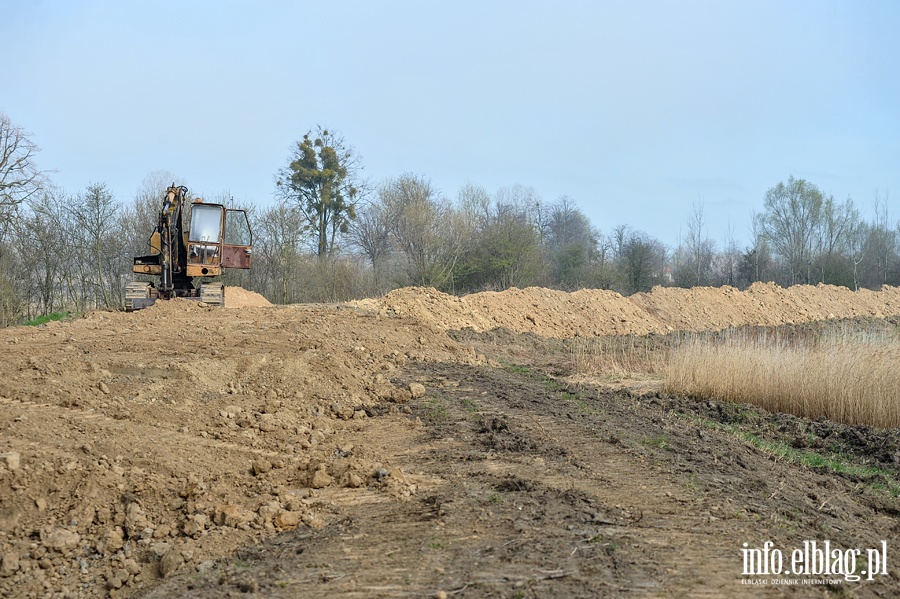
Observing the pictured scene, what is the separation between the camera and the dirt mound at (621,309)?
68.1ft

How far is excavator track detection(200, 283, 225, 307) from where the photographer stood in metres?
17.7

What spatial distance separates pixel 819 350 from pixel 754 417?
197 centimetres

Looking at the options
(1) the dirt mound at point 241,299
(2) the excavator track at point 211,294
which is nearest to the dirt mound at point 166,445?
(2) the excavator track at point 211,294

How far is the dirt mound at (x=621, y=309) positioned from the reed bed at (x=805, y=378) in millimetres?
9442

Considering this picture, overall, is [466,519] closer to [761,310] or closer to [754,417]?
[754,417]

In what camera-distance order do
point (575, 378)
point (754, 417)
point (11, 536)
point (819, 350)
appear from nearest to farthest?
point (11, 536)
point (754, 417)
point (819, 350)
point (575, 378)

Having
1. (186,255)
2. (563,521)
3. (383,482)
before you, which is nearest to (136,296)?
(186,255)

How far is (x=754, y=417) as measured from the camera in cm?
912

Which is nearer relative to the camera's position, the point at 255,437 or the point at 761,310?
the point at 255,437

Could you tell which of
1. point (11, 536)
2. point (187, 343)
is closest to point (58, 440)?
point (11, 536)

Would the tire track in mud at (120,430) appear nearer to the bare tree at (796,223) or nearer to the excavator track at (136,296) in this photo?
the excavator track at (136,296)

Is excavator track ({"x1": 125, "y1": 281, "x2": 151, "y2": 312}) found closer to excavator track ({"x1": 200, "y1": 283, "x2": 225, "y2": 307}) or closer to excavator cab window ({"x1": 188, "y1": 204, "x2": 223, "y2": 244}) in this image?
Answer: excavator track ({"x1": 200, "y1": 283, "x2": 225, "y2": 307})

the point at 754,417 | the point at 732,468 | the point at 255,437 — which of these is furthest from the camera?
the point at 754,417

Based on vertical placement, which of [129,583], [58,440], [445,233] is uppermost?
[445,233]
